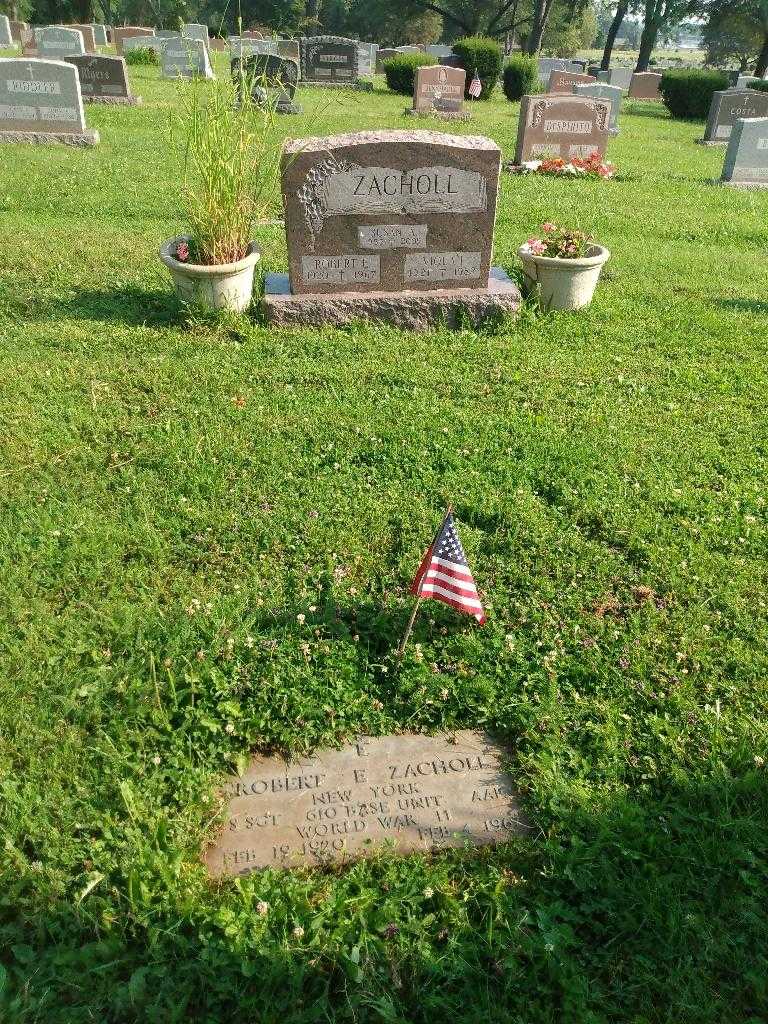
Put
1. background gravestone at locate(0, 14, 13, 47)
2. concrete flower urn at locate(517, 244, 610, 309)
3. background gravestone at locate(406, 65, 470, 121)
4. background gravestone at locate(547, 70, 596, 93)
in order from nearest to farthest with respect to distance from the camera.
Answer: concrete flower urn at locate(517, 244, 610, 309) → background gravestone at locate(406, 65, 470, 121) → background gravestone at locate(547, 70, 596, 93) → background gravestone at locate(0, 14, 13, 47)

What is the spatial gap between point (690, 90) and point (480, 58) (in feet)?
21.5

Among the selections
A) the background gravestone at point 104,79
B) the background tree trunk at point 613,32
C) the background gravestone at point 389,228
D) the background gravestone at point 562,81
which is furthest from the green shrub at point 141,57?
the background tree trunk at point 613,32

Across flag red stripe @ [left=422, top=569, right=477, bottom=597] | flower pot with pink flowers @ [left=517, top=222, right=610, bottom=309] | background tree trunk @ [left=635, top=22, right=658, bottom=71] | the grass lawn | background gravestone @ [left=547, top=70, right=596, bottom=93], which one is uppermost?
background tree trunk @ [left=635, top=22, right=658, bottom=71]

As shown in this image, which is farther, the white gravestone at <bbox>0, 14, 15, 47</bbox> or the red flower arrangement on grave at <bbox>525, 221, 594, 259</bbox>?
the white gravestone at <bbox>0, 14, 15, 47</bbox>

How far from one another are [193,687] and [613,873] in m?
1.59

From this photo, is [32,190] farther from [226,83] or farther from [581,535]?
[581,535]

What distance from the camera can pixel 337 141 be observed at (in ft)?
17.5

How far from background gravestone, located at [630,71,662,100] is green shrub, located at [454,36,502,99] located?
8568mm

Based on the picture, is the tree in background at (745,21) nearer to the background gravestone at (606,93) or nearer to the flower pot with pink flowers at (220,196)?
the background gravestone at (606,93)

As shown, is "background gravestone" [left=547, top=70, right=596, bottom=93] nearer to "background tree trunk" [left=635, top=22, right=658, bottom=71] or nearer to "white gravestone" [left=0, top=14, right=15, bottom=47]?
"background tree trunk" [left=635, top=22, right=658, bottom=71]

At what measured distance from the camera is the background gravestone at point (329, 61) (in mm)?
21156

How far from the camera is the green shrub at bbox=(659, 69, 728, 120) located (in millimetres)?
22578

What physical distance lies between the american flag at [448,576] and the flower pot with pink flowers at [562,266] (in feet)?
13.0

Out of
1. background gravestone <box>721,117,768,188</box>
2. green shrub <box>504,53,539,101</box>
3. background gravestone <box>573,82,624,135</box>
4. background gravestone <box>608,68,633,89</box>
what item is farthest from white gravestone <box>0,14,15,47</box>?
background gravestone <box>721,117,768,188</box>
